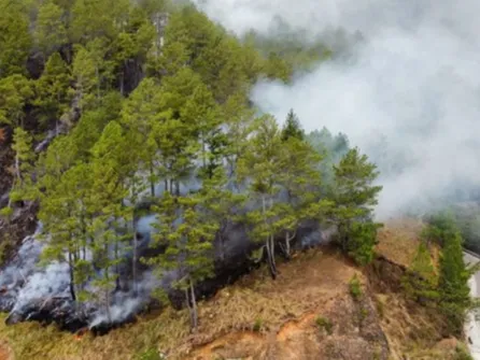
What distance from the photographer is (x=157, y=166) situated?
2667 cm

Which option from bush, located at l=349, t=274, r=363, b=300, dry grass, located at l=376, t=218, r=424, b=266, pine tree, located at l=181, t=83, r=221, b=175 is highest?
pine tree, located at l=181, t=83, r=221, b=175

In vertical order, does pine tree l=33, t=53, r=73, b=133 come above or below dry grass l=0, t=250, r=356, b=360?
above

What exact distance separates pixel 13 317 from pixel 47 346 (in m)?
3.22

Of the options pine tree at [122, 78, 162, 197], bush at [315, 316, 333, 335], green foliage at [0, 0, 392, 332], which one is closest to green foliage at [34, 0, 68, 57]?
green foliage at [0, 0, 392, 332]

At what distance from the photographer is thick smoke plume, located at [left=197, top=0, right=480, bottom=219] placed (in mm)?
40594

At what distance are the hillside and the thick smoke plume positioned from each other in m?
11.1

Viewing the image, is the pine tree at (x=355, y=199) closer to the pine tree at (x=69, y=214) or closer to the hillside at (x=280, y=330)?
the hillside at (x=280, y=330)

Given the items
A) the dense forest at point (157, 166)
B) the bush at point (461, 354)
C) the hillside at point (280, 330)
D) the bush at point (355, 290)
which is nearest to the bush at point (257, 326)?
the hillside at point (280, 330)

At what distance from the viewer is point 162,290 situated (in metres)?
24.1

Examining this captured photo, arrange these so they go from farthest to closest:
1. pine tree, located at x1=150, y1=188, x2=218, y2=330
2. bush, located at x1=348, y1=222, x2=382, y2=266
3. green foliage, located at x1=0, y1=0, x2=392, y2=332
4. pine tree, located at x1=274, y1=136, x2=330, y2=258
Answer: bush, located at x1=348, y1=222, x2=382, y2=266, pine tree, located at x1=274, y1=136, x2=330, y2=258, green foliage, located at x1=0, y1=0, x2=392, y2=332, pine tree, located at x1=150, y1=188, x2=218, y2=330

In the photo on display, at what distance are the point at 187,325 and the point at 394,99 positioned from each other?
3752cm

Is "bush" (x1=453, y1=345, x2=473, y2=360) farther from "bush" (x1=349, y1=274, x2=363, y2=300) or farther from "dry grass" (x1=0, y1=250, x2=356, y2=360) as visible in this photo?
"dry grass" (x1=0, y1=250, x2=356, y2=360)

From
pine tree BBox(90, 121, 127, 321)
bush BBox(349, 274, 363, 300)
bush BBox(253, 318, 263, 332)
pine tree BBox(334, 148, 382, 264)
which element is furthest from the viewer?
pine tree BBox(334, 148, 382, 264)

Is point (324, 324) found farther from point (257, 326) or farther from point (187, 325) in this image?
point (187, 325)
